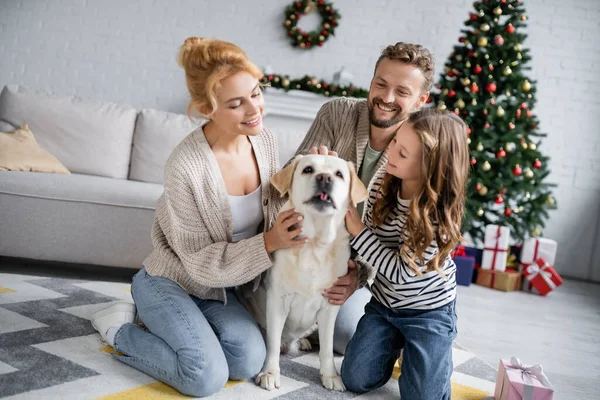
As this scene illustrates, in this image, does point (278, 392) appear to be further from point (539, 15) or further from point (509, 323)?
point (539, 15)

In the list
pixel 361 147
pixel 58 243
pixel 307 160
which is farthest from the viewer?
pixel 58 243

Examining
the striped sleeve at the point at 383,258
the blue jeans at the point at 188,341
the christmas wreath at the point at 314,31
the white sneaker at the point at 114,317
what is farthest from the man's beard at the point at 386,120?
the christmas wreath at the point at 314,31

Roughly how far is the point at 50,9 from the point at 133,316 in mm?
4319

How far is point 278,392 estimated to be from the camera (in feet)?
6.20

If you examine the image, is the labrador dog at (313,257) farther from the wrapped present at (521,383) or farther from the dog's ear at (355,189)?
the wrapped present at (521,383)

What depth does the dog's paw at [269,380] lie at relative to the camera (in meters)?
1.91

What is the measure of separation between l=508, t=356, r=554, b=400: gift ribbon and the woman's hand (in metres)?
0.86

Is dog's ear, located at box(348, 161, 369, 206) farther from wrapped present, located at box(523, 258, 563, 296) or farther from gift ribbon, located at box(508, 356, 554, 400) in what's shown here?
wrapped present, located at box(523, 258, 563, 296)

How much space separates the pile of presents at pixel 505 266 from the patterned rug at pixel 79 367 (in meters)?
2.00

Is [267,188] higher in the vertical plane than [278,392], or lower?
higher

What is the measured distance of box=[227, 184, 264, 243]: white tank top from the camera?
6.85 ft

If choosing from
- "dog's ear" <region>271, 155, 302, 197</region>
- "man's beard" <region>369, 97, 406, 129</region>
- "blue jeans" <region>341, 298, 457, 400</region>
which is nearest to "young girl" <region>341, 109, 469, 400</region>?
"blue jeans" <region>341, 298, 457, 400</region>

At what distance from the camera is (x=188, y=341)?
5.99 feet

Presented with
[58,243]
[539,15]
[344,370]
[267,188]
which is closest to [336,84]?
[539,15]
